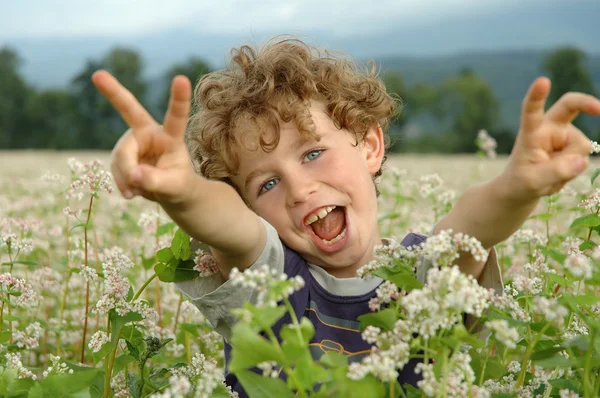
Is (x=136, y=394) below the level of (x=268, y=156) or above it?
below

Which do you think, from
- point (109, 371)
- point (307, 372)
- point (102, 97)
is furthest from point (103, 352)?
point (102, 97)

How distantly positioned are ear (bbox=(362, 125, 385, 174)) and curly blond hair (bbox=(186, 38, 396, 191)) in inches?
2.1

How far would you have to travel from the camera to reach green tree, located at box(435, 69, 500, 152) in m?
91.1

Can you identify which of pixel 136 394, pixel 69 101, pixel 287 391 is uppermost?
pixel 287 391

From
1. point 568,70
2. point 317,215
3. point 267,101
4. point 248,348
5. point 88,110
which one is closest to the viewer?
point 248,348

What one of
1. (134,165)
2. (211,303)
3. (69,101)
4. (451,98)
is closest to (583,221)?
(211,303)

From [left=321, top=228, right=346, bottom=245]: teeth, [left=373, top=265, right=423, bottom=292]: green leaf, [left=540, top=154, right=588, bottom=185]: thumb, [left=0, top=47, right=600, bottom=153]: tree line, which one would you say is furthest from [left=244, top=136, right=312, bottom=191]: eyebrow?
[left=0, top=47, right=600, bottom=153]: tree line

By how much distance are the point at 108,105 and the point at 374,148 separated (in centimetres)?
8002

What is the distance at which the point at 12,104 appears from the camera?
8000cm

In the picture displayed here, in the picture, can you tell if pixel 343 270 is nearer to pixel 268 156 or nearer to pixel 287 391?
pixel 268 156

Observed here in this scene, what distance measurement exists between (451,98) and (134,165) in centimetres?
10233

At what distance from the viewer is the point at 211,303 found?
8.72ft

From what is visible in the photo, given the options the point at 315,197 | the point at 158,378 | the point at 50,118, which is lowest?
the point at 50,118

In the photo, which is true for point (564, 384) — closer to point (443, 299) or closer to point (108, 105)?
point (443, 299)
